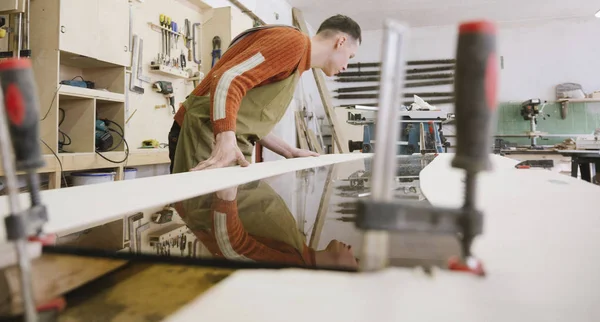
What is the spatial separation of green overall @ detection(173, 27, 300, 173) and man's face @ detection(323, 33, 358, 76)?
301mm

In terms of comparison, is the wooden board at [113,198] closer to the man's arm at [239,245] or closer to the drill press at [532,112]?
the man's arm at [239,245]

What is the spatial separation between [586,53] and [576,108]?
0.93 metres

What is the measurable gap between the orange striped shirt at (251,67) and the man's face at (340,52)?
0.23 metres

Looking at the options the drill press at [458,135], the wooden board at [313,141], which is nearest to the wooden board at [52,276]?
the drill press at [458,135]

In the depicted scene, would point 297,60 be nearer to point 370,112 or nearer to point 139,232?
point 139,232

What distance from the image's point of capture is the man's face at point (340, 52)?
1.72 m

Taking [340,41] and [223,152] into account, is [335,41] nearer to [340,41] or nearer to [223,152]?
[340,41]

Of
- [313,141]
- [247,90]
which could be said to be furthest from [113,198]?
[313,141]

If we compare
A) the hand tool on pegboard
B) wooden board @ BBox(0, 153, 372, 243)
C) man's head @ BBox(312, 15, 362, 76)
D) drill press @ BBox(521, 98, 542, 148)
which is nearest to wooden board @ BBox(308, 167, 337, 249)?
wooden board @ BBox(0, 153, 372, 243)

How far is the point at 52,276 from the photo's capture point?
32 centimetres

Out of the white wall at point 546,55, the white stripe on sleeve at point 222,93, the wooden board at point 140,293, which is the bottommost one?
the wooden board at point 140,293

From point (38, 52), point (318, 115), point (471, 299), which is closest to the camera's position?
point (471, 299)

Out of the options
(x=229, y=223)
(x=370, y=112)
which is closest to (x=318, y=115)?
(x=370, y=112)

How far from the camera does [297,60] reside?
57.1 inches
